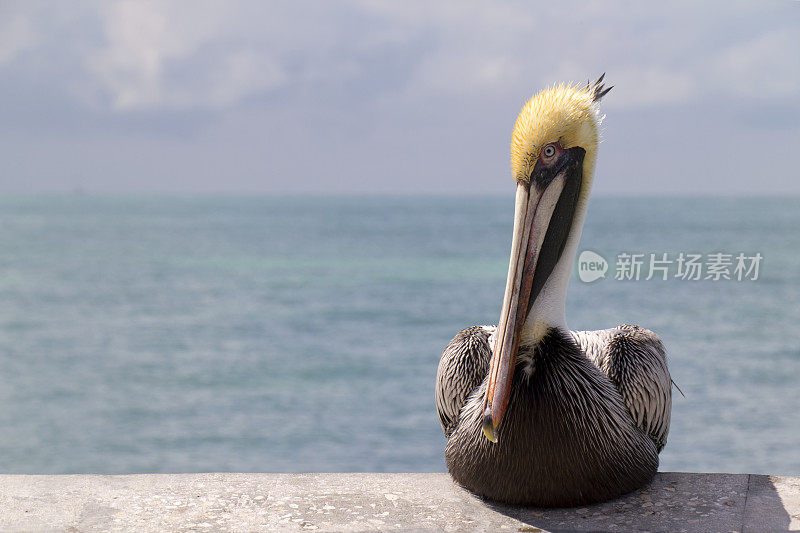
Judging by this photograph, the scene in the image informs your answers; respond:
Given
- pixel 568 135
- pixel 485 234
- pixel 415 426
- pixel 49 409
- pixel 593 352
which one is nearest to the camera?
pixel 568 135

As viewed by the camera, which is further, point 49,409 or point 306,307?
point 306,307

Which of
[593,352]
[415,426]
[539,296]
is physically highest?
[539,296]

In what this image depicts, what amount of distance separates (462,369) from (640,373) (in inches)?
25.8

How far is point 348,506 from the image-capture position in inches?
107

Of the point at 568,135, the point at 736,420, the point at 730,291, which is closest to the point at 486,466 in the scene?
the point at 568,135

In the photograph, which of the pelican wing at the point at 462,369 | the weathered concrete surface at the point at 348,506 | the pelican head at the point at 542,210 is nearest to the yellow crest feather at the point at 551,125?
the pelican head at the point at 542,210

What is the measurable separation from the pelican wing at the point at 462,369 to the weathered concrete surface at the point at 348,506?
29cm

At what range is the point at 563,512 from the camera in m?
2.64

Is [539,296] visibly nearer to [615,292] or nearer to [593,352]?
[593,352]

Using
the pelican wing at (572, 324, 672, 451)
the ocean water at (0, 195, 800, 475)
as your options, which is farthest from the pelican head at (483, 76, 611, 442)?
the ocean water at (0, 195, 800, 475)

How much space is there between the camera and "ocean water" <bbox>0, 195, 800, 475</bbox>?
39.5ft

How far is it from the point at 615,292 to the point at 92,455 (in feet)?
59.0

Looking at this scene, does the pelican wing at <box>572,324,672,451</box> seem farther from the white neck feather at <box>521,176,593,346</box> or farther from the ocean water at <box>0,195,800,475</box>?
the ocean water at <box>0,195,800,475</box>

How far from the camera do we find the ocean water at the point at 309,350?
12.1 meters
